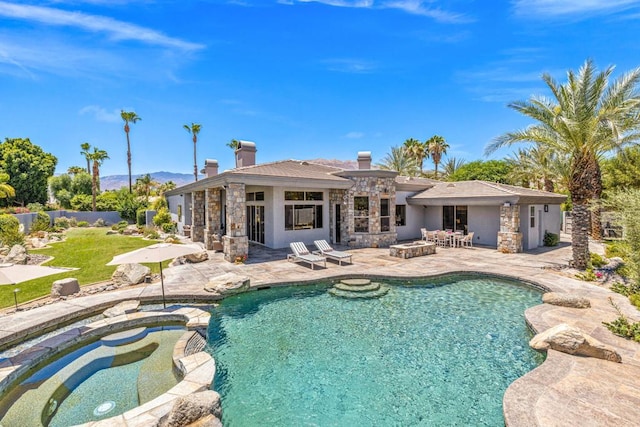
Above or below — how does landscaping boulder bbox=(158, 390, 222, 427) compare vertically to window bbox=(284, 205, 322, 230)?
below

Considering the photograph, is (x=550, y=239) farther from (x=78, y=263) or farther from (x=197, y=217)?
(x=78, y=263)

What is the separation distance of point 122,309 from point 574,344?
34.2 feet

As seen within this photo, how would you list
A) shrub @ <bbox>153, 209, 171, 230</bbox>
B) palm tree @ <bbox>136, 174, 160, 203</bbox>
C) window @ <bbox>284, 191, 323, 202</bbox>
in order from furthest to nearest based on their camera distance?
palm tree @ <bbox>136, 174, 160, 203</bbox>
shrub @ <bbox>153, 209, 171, 230</bbox>
window @ <bbox>284, 191, 323, 202</bbox>

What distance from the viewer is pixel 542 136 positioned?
12477 mm

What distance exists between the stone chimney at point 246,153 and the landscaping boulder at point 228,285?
979cm

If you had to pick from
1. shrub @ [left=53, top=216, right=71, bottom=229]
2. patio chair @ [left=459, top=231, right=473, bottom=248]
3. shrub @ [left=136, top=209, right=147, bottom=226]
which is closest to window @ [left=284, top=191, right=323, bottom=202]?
patio chair @ [left=459, top=231, right=473, bottom=248]

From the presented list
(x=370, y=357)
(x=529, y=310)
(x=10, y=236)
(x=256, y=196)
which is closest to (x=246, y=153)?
(x=256, y=196)

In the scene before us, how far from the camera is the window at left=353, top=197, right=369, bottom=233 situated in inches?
692

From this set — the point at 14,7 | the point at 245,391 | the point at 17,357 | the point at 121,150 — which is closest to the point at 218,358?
the point at 245,391

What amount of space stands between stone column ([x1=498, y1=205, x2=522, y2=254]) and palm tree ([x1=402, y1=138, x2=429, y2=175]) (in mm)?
24735

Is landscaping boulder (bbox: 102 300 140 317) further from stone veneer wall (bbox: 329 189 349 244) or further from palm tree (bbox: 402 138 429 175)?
palm tree (bbox: 402 138 429 175)

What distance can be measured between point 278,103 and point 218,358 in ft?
86.9

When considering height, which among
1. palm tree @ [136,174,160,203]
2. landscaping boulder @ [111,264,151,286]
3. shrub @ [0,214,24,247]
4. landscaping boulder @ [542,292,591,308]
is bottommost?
landscaping boulder @ [542,292,591,308]

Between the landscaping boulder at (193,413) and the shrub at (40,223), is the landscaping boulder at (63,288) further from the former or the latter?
the shrub at (40,223)
